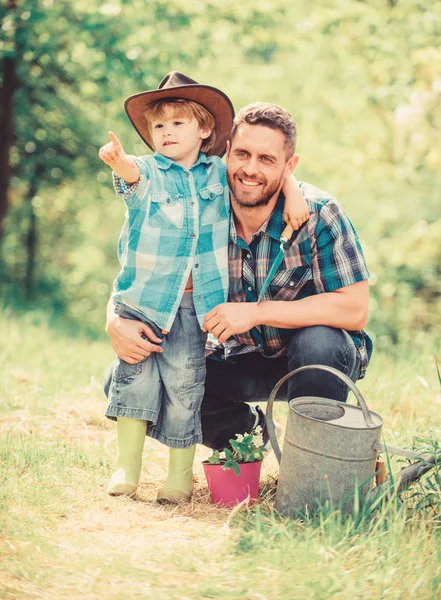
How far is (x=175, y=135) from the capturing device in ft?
9.71

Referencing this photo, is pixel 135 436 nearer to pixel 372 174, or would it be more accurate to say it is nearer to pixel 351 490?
pixel 351 490

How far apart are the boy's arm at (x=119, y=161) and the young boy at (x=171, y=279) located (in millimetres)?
78

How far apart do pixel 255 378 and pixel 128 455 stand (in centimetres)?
69

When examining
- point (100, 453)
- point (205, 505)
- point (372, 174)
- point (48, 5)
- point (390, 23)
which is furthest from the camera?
point (372, 174)

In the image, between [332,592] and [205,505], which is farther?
[205,505]

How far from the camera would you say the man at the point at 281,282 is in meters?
2.85

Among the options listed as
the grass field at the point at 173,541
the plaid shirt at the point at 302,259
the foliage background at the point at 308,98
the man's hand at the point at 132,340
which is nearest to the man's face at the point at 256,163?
the plaid shirt at the point at 302,259

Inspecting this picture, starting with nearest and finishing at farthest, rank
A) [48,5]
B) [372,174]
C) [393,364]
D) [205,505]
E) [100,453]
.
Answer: [205,505] → [100,453] → [393,364] → [48,5] → [372,174]

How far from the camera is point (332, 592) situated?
6.61 feet

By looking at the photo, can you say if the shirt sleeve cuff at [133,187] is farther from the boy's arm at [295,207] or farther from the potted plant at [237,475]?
the potted plant at [237,475]

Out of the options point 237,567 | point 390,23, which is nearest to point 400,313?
point 390,23

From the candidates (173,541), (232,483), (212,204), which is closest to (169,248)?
(212,204)

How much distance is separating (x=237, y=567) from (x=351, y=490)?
0.54 metres

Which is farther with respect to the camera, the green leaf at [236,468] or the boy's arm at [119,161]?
the green leaf at [236,468]
